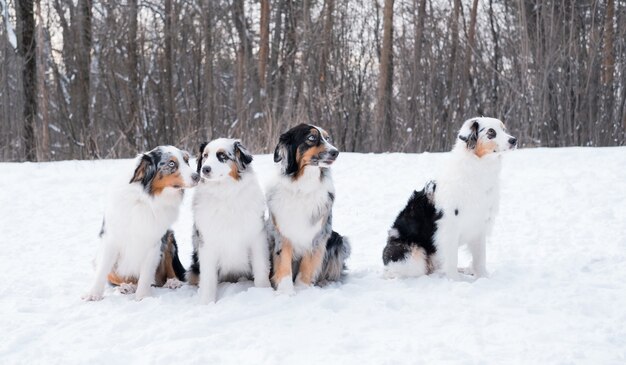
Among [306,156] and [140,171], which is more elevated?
[306,156]

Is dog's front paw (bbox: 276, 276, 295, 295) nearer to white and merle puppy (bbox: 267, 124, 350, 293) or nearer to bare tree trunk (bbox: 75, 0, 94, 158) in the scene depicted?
white and merle puppy (bbox: 267, 124, 350, 293)

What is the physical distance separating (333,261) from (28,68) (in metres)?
13.2

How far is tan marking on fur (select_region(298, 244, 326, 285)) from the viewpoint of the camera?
15.5ft

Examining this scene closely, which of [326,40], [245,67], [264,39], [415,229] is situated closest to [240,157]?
[415,229]

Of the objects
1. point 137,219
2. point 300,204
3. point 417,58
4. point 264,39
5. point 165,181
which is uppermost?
point 264,39

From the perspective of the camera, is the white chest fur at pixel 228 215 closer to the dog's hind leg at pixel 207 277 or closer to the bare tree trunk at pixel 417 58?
the dog's hind leg at pixel 207 277

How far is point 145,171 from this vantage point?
14.5 feet

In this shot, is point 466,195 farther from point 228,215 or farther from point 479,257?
point 228,215

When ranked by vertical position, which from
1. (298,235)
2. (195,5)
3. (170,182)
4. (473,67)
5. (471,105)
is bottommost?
(298,235)

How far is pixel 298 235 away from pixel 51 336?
1984 mm

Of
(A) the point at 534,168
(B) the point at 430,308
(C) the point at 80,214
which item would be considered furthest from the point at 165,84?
(B) the point at 430,308

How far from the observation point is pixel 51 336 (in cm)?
Answer: 362

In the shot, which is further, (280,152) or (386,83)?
(386,83)

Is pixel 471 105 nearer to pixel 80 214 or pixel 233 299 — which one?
pixel 80 214
